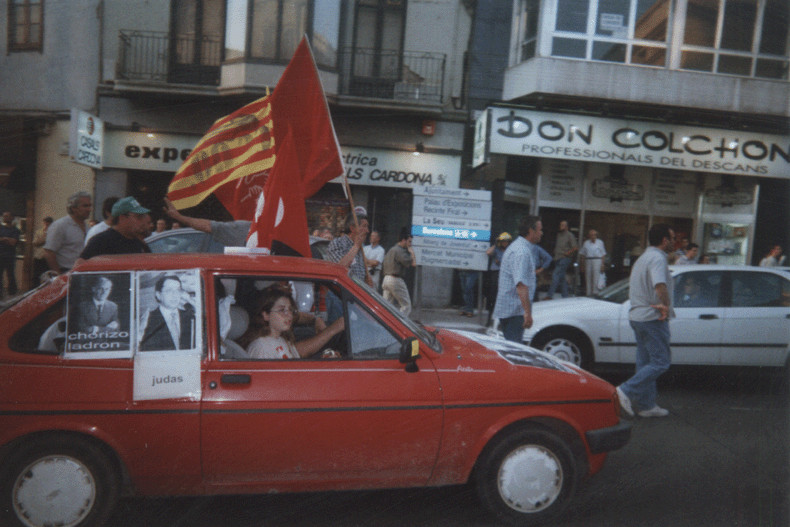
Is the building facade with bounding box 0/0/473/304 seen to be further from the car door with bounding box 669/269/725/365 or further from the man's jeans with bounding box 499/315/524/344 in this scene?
the man's jeans with bounding box 499/315/524/344

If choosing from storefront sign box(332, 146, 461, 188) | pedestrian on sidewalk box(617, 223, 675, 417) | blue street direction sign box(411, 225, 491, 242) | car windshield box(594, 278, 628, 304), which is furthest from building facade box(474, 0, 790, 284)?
pedestrian on sidewalk box(617, 223, 675, 417)

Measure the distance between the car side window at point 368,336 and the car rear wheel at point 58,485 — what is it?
1427mm

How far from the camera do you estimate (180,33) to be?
46.8 feet

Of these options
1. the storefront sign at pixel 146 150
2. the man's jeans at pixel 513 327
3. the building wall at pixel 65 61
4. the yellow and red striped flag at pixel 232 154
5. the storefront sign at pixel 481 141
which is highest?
the building wall at pixel 65 61

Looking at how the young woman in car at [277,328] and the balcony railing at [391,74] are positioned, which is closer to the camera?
the young woman in car at [277,328]

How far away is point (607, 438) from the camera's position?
12.5 ft

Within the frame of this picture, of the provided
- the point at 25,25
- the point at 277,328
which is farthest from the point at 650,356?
the point at 25,25

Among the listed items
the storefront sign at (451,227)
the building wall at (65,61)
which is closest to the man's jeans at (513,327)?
the storefront sign at (451,227)

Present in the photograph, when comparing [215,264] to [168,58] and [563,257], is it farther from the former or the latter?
[168,58]

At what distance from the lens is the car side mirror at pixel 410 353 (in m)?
3.47

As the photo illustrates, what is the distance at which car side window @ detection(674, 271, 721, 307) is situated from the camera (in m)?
7.49

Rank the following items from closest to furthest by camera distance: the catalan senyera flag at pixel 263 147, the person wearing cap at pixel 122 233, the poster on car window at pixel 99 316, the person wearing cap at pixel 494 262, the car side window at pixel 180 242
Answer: the poster on car window at pixel 99 316 → the person wearing cap at pixel 122 233 → the catalan senyera flag at pixel 263 147 → the car side window at pixel 180 242 → the person wearing cap at pixel 494 262

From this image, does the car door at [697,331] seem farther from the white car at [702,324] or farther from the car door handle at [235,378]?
the car door handle at [235,378]

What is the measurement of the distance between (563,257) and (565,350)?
649 cm
